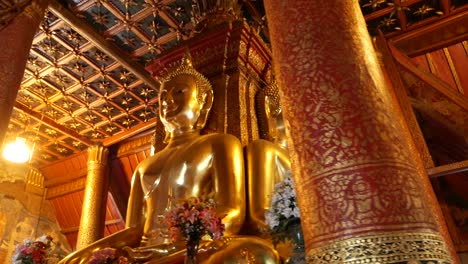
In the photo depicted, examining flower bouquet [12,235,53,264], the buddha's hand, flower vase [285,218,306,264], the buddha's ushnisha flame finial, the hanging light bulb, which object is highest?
the hanging light bulb

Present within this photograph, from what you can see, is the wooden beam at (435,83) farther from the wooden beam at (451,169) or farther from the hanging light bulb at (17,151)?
the hanging light bulb at (17,151)

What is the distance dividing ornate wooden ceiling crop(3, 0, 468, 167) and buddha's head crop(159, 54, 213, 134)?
2.56ft

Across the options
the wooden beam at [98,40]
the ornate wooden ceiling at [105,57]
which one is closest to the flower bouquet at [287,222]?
the ornate wooden ceiling at [105,57]

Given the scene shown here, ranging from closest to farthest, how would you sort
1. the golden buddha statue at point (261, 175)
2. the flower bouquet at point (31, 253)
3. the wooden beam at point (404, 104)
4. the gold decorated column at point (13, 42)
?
the flower bouquet at point (31, 253) → the golden buddha statue at point (261, 175) → the wooden beam at point (404, 104) → the gold decorated column at point (13, 42)

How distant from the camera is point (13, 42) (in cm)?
342

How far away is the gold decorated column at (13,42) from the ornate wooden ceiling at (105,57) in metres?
1.05

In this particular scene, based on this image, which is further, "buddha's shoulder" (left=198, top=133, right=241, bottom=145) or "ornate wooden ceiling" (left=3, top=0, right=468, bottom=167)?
"ornate wooden ceiling" (left=3, top=0, right=468, bottom=167)

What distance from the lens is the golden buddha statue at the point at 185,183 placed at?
2133 millimetres

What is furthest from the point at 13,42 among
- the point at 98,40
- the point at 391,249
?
the point at 391,249

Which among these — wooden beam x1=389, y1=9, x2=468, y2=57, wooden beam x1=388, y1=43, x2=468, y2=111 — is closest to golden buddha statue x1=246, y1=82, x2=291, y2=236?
wooden beam x1=388, y1=43, x2=468, y2=111

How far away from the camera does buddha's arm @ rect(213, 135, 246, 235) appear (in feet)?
8.34

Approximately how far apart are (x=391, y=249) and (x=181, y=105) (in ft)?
7.66

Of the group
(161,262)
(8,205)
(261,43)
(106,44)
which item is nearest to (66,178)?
(8,205)

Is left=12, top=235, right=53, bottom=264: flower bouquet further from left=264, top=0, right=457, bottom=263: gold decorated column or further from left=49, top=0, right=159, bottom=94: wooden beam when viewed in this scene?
left=49, top=0, right=159, bottom=94: wooden beam
